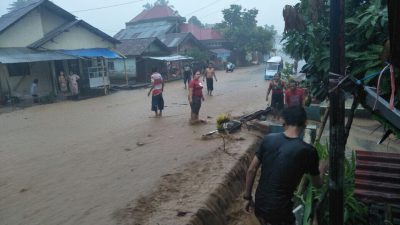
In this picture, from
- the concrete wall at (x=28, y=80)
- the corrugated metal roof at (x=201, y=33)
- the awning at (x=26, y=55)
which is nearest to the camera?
the awning at (x=26, y=55)

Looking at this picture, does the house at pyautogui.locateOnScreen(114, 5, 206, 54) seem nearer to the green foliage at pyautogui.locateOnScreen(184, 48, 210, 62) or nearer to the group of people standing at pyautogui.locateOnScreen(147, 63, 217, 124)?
the green foliage at pyautogui.locateOnScreen(184, 48, 210, 62)

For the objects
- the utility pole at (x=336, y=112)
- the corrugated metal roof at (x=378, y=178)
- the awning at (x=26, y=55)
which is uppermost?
the awning at (x=26, y=55)

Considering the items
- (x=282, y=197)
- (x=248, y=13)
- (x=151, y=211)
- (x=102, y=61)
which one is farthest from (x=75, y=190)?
(x=248, y=13)

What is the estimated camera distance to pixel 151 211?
502cm

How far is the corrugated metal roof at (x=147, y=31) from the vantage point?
128 ft

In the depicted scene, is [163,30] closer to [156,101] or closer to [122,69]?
Answer: [122,69]

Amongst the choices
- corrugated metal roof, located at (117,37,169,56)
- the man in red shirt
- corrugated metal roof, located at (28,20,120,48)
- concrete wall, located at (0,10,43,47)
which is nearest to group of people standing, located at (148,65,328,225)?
the man in red shirt

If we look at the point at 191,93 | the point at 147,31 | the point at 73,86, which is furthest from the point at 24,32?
the point at 147,31

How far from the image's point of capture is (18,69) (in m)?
18.6

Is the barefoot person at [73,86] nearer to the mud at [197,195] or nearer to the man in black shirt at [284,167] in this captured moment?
the mud at [197,195]

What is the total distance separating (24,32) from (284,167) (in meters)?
20.2

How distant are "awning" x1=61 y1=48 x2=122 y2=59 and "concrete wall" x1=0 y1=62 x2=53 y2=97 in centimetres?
163

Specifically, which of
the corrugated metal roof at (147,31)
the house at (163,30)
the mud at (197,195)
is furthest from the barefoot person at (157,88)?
the corrugated metal roof at (147,31)

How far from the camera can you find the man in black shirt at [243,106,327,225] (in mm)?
2855
